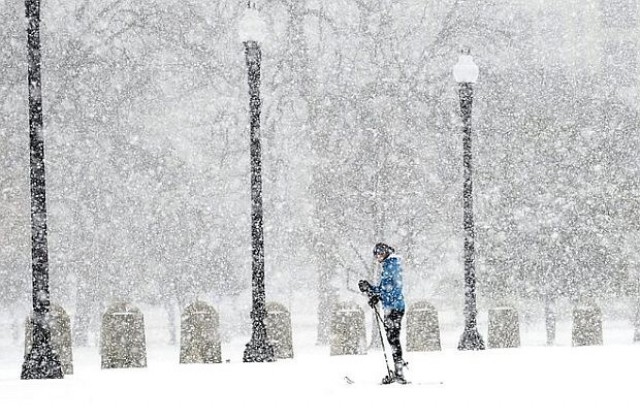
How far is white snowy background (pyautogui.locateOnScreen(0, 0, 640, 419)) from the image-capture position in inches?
1411

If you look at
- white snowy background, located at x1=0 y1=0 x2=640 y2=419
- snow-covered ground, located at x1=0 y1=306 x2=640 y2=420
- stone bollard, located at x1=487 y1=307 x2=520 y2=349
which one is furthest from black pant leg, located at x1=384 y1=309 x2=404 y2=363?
white snowy background, located at x1=0 y1=0 x2=640 y2=419

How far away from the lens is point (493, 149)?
36.3 meters

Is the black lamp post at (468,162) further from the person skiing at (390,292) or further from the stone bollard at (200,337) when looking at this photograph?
the person skiing at (390,292)

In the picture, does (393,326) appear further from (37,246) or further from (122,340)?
(122,340)

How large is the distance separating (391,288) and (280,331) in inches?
304

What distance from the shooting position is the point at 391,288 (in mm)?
15477

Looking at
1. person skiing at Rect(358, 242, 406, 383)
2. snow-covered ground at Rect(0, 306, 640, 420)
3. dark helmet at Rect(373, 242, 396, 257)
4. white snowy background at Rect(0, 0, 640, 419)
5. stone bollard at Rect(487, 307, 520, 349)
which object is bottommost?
snow-covered ground at Rect(0, 306, 640, 420)

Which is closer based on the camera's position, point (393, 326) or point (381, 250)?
point (381, 250)

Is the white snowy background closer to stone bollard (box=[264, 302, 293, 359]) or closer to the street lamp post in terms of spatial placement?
stone bollard (box=[264, 302, 293, 359])

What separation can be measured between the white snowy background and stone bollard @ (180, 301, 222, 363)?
8961 millimetres

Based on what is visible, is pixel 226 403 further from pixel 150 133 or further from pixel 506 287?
pixel 150 133

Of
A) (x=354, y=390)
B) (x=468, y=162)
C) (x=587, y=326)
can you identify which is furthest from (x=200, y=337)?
(x=587, y=326)

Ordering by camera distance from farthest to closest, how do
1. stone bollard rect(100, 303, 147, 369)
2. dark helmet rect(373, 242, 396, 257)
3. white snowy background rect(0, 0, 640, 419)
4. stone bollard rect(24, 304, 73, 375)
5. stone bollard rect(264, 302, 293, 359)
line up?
white snowy background rect(0, 0, 640, 419), stone bollard rect(264, 302, 293, 359), stone bollard rect(100, 303, 147, 369), stone bollard rect(24, 304, 73, 375), dark helmet rect(373, 242, 396, 257)

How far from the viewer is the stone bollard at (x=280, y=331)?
22.8m
